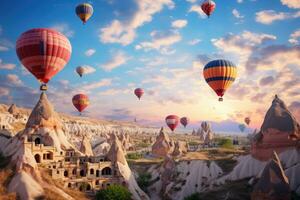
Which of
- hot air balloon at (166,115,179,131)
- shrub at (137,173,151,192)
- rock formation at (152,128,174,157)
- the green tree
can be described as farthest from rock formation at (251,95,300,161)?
hot air balloon at (166,115,179,131)

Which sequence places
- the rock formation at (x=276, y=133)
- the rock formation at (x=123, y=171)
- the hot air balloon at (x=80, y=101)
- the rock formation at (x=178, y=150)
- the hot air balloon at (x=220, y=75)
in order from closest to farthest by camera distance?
the rock formation at (x=276, y=133) → the hot air balloon at (x=220, y=75) → the rock formation at (x=123, y=171) → the hot air balloon at (x=80, y=101) → the rock formation at (x=178, y=150)

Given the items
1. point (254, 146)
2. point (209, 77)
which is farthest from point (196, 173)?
point (209, 77)

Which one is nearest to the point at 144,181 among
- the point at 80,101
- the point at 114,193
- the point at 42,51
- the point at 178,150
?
the point at 114,193

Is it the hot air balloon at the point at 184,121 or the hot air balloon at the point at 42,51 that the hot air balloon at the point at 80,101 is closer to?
the hot air balloon at the point at 42,51

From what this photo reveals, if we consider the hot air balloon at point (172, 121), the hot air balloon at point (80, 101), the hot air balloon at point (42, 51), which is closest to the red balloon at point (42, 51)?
the hot air balloon at point (42, 51)

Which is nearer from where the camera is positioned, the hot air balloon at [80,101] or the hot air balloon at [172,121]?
the hot air balloon at [80,101]

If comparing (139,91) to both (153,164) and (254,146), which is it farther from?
(254,146)

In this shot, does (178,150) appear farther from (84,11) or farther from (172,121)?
(84,11)
